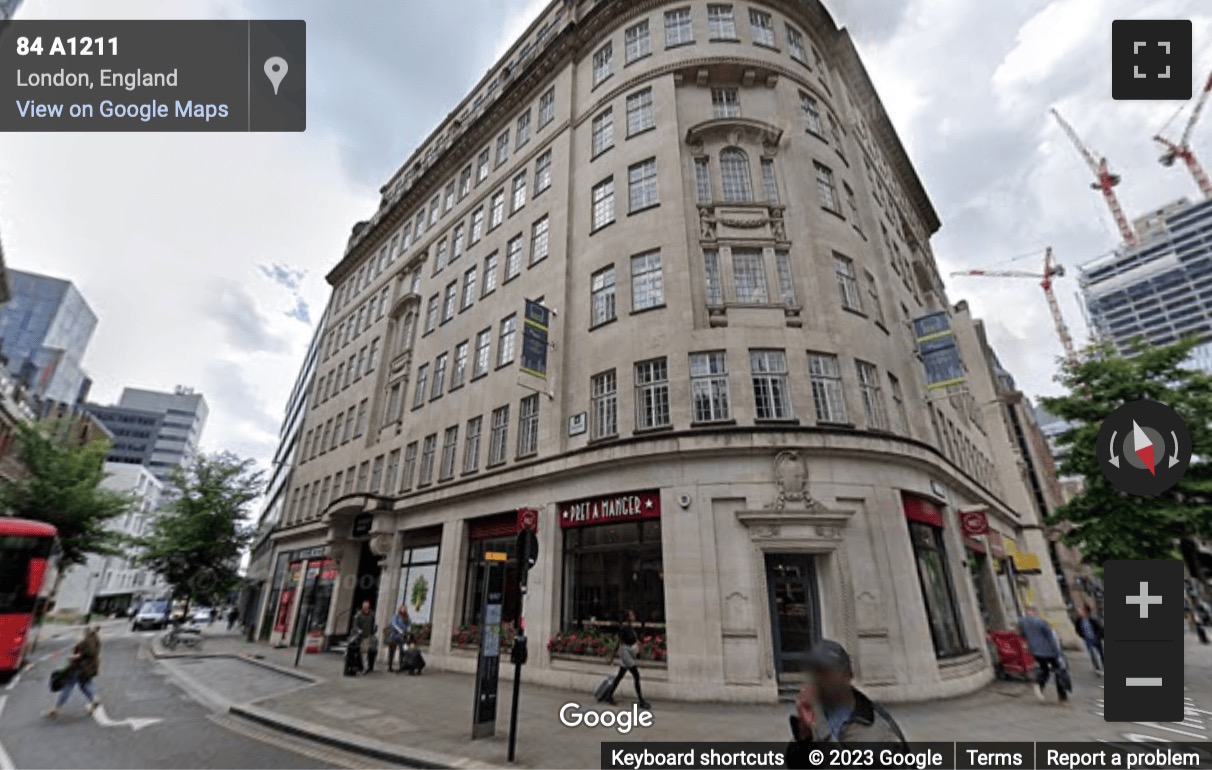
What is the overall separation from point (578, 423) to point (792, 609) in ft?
25.5

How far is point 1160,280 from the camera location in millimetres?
159125

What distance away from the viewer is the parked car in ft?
143

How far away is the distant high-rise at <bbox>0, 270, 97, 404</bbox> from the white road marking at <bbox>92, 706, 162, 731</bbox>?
115m

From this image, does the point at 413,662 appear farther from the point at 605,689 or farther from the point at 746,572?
the point at 746,572

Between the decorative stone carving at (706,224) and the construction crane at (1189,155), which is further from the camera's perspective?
the construction crane at (1189,155)

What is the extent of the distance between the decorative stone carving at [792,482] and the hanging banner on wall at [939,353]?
655cm

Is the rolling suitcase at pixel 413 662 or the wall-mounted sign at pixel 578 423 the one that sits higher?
the wall-mounted sign at pixel 578 423

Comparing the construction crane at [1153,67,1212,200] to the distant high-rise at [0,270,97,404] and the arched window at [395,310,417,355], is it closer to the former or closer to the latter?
the arched window at [395,310,417,355]

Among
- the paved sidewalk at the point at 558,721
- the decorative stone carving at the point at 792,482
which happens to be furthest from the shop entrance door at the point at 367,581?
the decorative stone carving at the point at 792,482

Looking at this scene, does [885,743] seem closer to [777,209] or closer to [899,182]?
[777,209]

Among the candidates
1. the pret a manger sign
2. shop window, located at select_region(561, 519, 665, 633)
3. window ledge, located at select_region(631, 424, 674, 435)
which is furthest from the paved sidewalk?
window ledge, located at select_region(631, 424, 674, 435)

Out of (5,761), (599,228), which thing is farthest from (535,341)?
(5,761)

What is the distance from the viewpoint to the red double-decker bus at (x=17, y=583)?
44.3 feet

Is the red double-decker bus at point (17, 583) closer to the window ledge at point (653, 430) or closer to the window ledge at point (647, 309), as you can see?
the window ledge at point (653, 430)
